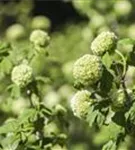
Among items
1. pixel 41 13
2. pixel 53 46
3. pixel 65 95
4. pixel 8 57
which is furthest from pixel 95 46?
pixel 41 13

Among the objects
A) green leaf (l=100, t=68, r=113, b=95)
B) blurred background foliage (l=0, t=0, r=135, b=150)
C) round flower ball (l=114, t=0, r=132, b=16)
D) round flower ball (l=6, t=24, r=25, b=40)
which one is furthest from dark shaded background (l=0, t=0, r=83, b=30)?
green leaf (l=100, t=68, r=113, b=95)

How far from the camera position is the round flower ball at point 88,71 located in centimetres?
208

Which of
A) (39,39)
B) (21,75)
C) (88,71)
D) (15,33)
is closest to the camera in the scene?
(88,71)

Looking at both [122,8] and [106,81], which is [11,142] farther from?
[122,8]

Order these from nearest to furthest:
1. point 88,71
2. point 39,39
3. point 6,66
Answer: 1. point 88,71
2. point 6,66
3. point 39,39

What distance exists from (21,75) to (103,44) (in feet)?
1.48

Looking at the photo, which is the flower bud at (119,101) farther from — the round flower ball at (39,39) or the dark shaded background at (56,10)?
the dark shaded background at (56,10)

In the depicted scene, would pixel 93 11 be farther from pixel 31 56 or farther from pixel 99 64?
pixel 99 64

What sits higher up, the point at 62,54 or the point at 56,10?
the point at 56,10

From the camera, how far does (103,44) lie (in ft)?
7.27

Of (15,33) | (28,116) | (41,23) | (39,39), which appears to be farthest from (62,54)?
(28,116)

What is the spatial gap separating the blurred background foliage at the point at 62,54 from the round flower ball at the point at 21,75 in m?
0.08

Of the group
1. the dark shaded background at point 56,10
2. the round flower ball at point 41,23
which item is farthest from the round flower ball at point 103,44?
the dark shaded background at point 56,10

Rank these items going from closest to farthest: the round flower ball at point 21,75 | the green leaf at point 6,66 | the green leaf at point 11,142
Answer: the green leaf at point 11,142
the round flower ball at point 21,75
the green leaf at point 6,66
